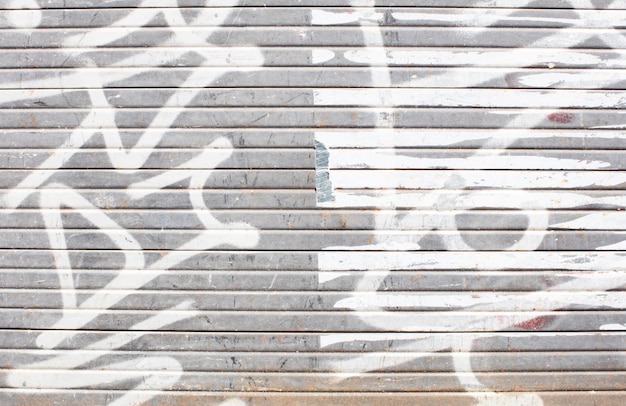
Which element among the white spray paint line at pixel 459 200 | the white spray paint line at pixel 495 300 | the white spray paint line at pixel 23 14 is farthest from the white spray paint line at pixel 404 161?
the white spray paint line at pixel 23 14

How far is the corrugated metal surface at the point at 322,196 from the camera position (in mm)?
2391

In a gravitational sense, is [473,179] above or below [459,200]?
above

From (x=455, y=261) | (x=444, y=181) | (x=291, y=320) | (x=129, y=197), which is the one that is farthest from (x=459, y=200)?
(x=129, y=197)

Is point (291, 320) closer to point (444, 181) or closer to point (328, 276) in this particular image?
point (328, 276)

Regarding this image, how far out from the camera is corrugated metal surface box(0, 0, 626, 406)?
2.39m

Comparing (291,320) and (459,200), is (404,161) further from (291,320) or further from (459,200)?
(291,320)

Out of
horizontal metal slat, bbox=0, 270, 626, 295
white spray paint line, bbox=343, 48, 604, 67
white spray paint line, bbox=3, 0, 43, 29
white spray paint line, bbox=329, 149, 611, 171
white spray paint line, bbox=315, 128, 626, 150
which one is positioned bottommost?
horizontal metal slat, bbox=0, 270, 626, 295

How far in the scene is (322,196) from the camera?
2398 mm

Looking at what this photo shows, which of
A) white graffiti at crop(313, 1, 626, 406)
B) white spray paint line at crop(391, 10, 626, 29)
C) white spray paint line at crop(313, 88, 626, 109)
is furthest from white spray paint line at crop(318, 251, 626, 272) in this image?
white spray paint line at crop(391, 10, 626, 29)

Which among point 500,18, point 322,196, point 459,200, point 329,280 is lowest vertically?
point 329,280

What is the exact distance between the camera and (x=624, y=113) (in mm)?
2393

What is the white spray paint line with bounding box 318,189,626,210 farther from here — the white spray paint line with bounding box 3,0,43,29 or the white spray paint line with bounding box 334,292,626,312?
the white spray paint line with bounding box 3,0,43,29

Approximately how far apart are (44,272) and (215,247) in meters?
A: 0.98

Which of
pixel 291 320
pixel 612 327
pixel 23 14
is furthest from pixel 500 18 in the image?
pixel 23 14
